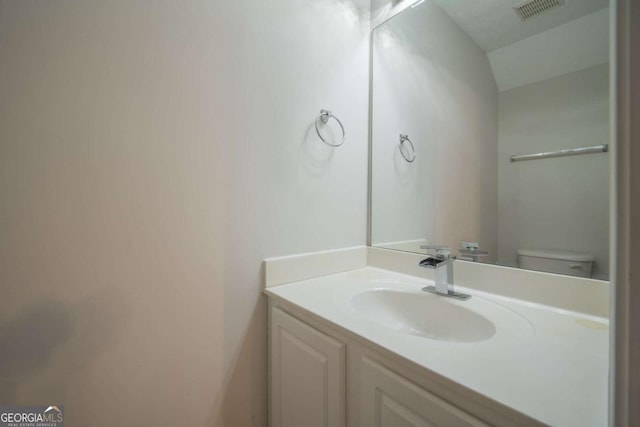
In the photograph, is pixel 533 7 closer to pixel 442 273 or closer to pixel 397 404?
pixel 442 273

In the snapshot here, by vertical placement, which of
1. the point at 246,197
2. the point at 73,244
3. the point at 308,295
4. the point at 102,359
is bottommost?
the point at 102,359

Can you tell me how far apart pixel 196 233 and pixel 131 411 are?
0.55m

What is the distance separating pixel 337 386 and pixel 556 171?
1.05m

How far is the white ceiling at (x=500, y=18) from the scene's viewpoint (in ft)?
3.03

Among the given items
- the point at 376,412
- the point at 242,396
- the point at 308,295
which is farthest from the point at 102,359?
the point at 376,412

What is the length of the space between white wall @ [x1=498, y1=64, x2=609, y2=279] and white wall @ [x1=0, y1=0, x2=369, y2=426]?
0.79 meters

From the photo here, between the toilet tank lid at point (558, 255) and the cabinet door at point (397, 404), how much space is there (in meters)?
0.74

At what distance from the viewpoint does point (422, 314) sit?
1.01 metres

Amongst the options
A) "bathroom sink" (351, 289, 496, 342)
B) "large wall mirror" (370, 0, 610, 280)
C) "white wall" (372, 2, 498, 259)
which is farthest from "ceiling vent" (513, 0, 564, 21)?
"bathroom sink" (351, 289, 496, 342)

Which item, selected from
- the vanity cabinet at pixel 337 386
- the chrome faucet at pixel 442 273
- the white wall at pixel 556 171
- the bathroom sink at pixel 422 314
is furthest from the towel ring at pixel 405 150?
the vanity cabinet at pixel 337 386

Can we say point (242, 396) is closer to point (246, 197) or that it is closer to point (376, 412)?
point (376, 412)

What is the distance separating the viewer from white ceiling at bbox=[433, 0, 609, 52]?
0.92 metres

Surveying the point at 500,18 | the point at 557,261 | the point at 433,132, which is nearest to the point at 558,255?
the point at 557,261
